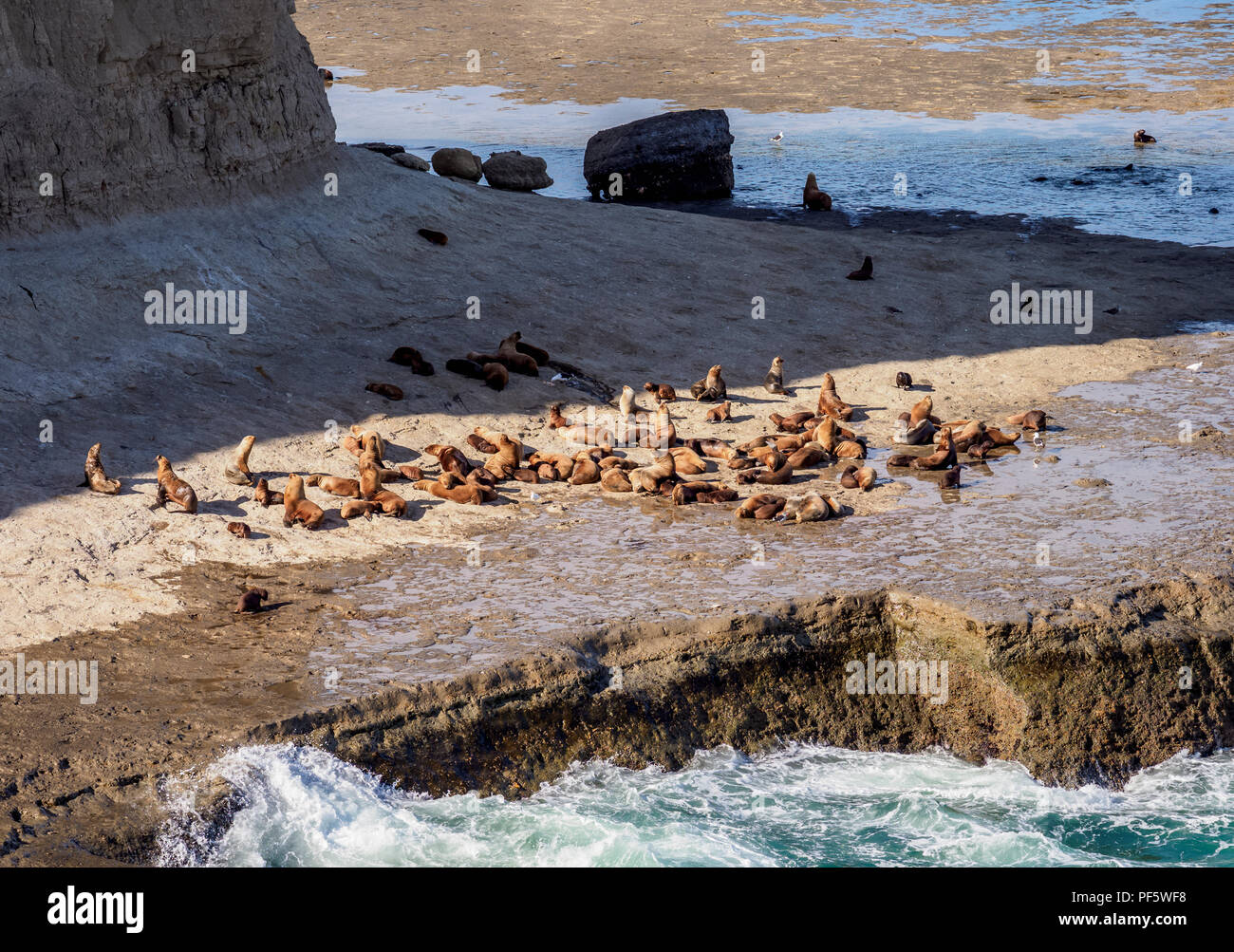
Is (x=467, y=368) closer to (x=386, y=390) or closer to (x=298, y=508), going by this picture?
(x=386, y=390)

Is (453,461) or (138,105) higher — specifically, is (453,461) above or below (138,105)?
below

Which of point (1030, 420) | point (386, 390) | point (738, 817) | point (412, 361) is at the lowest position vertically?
point (738, 817)

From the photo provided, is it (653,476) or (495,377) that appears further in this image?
(495,377)

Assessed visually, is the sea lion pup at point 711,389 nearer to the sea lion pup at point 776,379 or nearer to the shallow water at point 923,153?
the sea lion pup at point 776,379

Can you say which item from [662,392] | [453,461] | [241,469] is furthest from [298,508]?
[662,392]

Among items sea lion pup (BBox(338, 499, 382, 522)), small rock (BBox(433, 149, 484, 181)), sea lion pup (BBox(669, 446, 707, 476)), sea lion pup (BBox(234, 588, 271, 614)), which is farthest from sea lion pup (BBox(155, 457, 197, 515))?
small rock (BBox(433, 149, 484, 181))

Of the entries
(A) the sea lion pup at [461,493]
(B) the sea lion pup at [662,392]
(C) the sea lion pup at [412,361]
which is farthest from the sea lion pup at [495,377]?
(A) the sea lion pup at [461,493]
